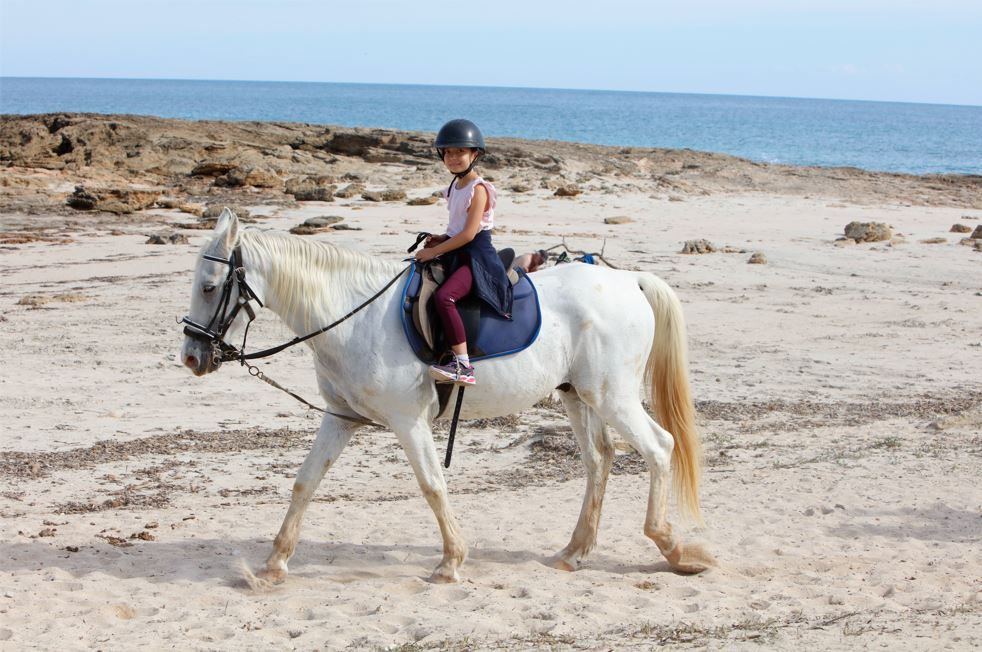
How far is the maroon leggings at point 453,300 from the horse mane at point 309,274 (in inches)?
15.2

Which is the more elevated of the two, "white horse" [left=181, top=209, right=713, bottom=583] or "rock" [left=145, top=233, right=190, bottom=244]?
"white horse" [left=181, top=209, right=713, bottom=583]

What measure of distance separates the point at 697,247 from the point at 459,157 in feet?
40.8

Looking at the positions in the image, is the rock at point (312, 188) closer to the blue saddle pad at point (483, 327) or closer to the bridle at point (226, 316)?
the blue saddle pad at point (483, 327)

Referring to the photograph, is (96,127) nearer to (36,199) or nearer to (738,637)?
(36,199)

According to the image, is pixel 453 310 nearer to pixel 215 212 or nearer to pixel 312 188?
pixel 215 212

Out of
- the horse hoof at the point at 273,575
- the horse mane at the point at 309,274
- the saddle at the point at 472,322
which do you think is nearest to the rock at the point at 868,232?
the saddle at the point at 472,322

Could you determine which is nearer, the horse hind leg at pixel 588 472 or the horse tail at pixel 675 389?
the horse hind leg at pixel 588 472

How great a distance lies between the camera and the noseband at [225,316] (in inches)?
216

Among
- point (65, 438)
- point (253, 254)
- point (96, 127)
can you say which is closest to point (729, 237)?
point (65, 438)

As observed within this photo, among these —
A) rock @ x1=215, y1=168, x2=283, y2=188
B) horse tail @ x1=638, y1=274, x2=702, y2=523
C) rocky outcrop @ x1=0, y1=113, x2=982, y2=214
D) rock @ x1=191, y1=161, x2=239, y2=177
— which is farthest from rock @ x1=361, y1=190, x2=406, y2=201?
horse tail @ x1=638, y1=274, x2=702, y2=523

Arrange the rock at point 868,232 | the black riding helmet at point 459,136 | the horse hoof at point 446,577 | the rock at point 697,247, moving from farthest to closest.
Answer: the rock at point 868,232 < the rock at point 697,247 < the horse hoof at point 446,577 < the black riding helmet at point 459,136

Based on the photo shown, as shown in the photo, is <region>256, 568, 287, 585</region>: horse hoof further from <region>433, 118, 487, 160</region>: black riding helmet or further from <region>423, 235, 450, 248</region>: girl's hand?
<region>433, 118, 487, 160</region>: black riding helmet

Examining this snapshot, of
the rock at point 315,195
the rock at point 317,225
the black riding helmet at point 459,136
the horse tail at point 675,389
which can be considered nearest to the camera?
the black riding helmet at point 459,136

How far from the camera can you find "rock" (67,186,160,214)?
68.6ft
